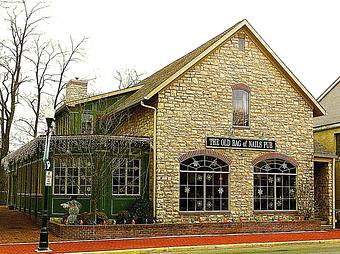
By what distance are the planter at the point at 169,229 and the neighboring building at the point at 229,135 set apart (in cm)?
78

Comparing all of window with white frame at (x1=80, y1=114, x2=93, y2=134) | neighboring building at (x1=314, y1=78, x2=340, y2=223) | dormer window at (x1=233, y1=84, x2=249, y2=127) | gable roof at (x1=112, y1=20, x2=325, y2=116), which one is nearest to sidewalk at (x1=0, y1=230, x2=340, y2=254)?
dormer window at (x1=233, y1=84, x2=249, y2=127)

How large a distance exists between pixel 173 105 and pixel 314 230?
319 inches

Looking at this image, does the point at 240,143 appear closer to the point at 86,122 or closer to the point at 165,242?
the point at 165,242

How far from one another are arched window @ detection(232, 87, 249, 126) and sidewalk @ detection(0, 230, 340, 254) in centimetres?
492

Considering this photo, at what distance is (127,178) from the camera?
23062 millimetres

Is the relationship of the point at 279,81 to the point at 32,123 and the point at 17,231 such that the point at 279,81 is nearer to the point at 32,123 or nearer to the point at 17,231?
the point at 17,231

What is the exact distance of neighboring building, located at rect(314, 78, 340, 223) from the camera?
2934cm

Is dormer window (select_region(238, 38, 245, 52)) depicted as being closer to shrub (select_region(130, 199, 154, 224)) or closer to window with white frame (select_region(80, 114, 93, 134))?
shrub (select_region(130, 199, 154, 224))

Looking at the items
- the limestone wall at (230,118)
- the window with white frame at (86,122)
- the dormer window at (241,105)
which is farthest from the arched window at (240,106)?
the window with white frame at (86,122)

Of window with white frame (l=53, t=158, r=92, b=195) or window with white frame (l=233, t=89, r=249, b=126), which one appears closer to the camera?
window with white frame (l=53, t=158, r=92, b=195)

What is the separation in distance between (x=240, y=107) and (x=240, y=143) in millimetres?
1619

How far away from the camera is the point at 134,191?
75.7 ft

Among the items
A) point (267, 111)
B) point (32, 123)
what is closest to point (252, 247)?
point (267, 111)

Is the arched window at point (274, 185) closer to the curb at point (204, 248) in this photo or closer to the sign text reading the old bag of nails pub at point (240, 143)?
the sign text reading the old bag of nails pub at point (240, 143)
